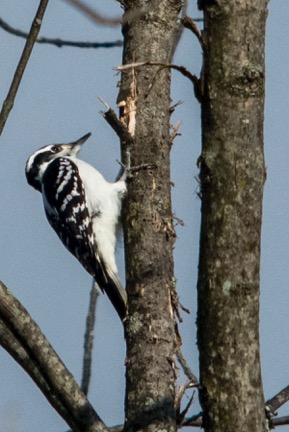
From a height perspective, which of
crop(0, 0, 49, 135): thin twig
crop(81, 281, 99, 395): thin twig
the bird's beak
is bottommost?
crop(81, 281, 99, 395): thin twig

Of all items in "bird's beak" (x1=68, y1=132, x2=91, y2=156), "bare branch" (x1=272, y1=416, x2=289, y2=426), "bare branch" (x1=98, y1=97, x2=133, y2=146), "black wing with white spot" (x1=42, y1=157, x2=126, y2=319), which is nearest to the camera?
"bare branch" (x1=272, y1=416, x2=289, y2=426)

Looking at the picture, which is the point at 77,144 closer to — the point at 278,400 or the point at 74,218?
the point at 74,218

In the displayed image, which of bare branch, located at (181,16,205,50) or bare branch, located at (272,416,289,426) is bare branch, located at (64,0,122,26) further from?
bare branch, located at (272,416,289,426)

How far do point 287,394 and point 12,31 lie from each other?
200 centimetres

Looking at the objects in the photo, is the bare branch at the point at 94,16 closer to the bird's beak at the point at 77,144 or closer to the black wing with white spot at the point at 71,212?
the black wing with white spot at the point at 71,212

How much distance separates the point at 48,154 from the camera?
281 inches

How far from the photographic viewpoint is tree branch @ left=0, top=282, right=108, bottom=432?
2.82 m

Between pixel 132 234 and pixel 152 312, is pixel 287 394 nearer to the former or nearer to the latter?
pixel 152 312

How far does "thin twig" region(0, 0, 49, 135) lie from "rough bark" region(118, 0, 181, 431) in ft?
1.41

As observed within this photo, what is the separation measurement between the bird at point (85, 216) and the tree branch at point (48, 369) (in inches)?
101

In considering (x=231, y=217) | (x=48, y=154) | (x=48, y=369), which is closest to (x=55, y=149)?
(x=48, y=154)

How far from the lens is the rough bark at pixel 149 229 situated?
3520 millimetres

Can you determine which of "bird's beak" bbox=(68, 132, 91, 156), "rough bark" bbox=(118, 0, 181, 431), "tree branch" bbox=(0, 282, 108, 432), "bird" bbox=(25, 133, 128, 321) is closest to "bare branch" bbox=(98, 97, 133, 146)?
"rough bark" bbox=(118, 0, 181, 431)

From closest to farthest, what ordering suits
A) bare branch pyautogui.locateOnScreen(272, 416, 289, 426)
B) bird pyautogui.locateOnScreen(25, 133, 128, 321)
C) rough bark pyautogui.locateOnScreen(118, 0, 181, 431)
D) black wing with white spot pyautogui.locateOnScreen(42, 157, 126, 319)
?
bare branch pyautogui.locateOnScreen(272, 416, 289, 426)
rough bark pyautogui.locateOnScreen(118, 0, 181, 431)
bird pyautogui.locateOnScreen(25, 133, 128, 321)
black wing with white spot pyautogui.locateOnScreen(42, 157, 126, 319)
